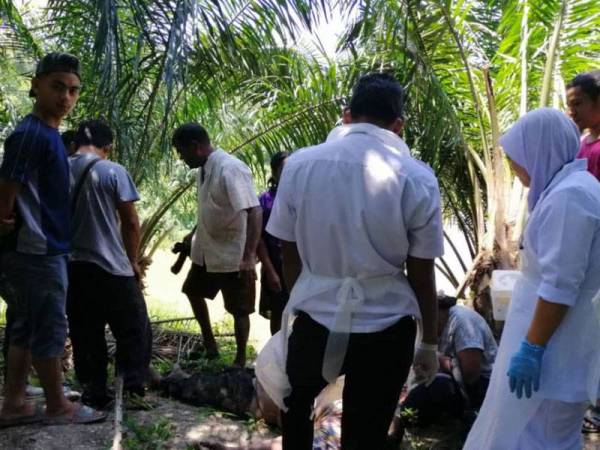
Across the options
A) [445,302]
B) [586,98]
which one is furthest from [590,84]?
[445,302]

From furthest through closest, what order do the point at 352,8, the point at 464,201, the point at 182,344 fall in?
the point at 464,201
the point at 182,344
the point at 352,8

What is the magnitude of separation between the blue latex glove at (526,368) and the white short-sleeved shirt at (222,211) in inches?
104

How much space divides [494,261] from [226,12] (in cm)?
285

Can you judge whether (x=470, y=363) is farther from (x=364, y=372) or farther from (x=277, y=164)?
(x=277, y=164)

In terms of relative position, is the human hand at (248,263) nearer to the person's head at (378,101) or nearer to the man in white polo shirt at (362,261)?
the man in white polo shirt at (362,261)

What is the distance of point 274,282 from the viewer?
5.05 metres

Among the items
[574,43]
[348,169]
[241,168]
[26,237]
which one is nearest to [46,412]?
[26,237]

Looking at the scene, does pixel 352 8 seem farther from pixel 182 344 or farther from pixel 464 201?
pixel 464 201

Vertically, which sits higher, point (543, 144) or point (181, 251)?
point (543, 144)

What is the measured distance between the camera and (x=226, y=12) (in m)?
5.29

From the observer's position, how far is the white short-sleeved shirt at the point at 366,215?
7.57 feet

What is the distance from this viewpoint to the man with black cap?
3.34 metres

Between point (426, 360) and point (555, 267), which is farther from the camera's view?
point (426, 360)

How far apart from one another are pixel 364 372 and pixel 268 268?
280 centimetres
